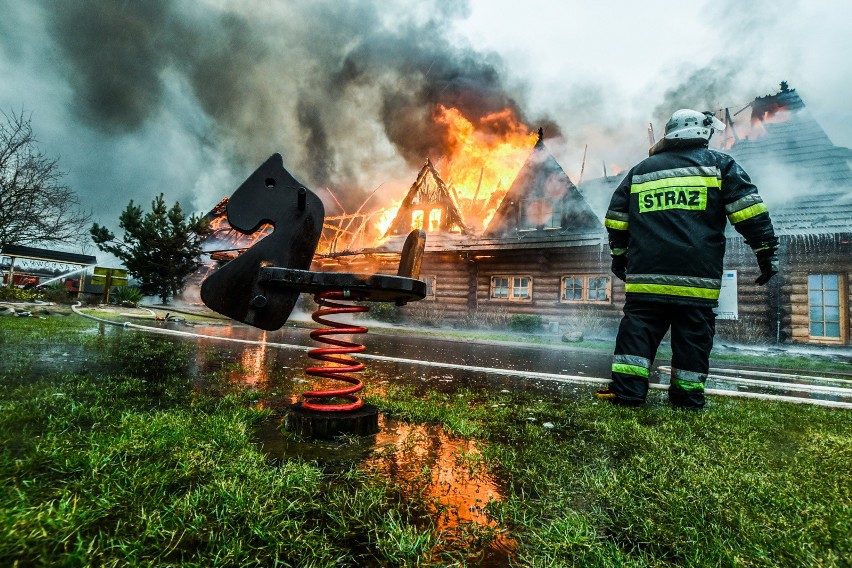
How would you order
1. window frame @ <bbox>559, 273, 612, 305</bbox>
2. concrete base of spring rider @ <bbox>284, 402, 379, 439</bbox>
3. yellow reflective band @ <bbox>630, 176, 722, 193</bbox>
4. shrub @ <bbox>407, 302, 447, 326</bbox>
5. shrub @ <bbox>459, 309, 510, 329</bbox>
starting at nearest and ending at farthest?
concrete base of spring rider @ <bbox>284, 402, 379, 439</bbox>
yellow reflective band @ <bbox>630, 176, 722, 193</bbox>
window frame @ <bbox>559, 273, 612, 305</bbox>
shrub @ <bbox>459, 309, 510, 329</bbox>
shrub @ <bbox>407, 302, 447, 326</bbox>

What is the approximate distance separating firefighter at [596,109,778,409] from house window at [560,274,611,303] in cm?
1203

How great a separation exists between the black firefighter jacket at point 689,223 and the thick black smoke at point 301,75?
31329 millimetres

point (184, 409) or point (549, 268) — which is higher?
point (549, 268)

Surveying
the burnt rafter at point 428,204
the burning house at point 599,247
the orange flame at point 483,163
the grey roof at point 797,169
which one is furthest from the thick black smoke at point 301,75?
the grey roof at point 797,169

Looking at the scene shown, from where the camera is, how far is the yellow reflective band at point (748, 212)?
298 cm

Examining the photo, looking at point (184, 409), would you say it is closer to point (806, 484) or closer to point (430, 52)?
point (806, 484)

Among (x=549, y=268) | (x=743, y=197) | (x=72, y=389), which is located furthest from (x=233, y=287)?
(x=549, y=268)

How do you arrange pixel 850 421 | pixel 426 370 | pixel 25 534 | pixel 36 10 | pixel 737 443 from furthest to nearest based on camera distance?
pixel 36 10 < pixel 426 370 < pixel 850 421 < pixel 737 443 < pixel 25 534

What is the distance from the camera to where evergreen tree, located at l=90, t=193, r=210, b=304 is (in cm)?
2161

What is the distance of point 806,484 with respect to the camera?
1.49m

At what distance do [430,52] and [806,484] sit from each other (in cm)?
4929

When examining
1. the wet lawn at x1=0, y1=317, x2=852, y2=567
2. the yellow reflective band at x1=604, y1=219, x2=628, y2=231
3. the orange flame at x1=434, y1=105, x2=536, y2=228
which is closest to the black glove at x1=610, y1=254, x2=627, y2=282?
the yellow reflective band at x1=604, y1=219, x2=628, y2=231

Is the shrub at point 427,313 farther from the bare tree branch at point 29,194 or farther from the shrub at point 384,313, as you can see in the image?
the bare tree branch at point 29,194

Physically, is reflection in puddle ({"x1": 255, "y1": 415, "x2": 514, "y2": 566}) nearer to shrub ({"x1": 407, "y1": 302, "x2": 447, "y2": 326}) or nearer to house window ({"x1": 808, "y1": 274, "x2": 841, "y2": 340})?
shrub ({"x1": 407, "y1": 302, "x2": 447, "y2": 326})
